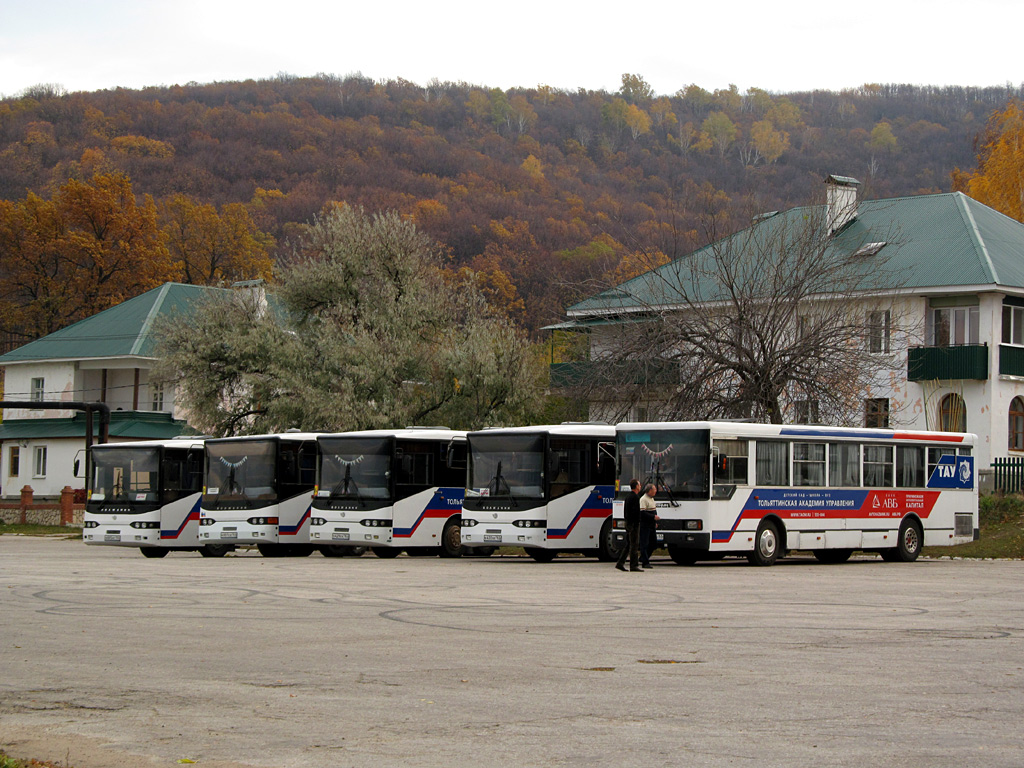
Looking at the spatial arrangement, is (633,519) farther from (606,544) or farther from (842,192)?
(842,192)

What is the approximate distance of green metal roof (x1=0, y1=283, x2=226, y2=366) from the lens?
2514 inches

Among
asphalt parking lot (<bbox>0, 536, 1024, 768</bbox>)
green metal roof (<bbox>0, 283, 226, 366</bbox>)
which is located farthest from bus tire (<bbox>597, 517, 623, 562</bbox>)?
green metal roof (<bbox>0, 283, 226, 366</bbox>)

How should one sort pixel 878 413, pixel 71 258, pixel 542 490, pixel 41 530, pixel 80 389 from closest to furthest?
pixel 542 490, pixel 878 413, pixel 41 530, pixel 80 389, pixel 71 258

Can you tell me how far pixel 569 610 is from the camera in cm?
1581

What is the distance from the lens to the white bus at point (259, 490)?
31.5 meters

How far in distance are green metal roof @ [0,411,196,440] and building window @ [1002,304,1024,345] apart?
3722 cm

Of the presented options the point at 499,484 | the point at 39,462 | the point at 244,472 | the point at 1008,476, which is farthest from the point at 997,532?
the point at 39,462

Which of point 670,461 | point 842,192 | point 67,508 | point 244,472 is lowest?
point 67,508

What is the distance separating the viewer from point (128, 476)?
110 feet

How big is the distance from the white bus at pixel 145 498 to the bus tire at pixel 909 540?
16.5 metres

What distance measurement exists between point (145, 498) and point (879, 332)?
23161 millimetres

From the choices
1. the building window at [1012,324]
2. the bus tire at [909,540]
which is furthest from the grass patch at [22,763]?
the building window at [1012,324]

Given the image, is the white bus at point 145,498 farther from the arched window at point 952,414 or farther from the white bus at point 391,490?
the arched window at point 952,414

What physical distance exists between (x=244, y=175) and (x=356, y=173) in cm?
1085
